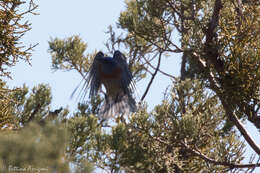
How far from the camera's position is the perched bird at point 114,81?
5.50 metres

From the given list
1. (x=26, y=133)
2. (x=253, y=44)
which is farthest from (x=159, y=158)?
(x=26, y=133)

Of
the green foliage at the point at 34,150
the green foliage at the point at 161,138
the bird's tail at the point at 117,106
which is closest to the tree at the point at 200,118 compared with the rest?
the green foliage at the point at 161,138

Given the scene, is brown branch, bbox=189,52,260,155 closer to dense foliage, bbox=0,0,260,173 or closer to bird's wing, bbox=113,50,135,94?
dense foliage, bbox=0,0,260,173

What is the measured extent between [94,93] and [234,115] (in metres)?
2.32

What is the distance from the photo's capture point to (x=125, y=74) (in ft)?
18.5

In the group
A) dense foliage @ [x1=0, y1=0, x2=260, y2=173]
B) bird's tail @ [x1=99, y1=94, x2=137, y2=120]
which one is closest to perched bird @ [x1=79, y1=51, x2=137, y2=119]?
bird's tail @ [x1=99, y1=94, x2=137, y2=120]

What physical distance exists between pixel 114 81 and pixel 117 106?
0.40 meters

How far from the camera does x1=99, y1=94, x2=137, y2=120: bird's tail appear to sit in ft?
17.2

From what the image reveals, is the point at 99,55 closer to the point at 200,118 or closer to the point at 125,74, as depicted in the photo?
the point at 125,74

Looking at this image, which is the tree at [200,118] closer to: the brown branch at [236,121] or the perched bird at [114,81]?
the brown branch at [236,121]

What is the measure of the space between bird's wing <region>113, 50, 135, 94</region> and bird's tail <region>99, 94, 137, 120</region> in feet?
0.41

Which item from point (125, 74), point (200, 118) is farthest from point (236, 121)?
point (125, 74)

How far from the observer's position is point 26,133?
Answer: 1.44 metres

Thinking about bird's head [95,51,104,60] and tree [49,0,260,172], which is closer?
tree [49,0,260,172]
